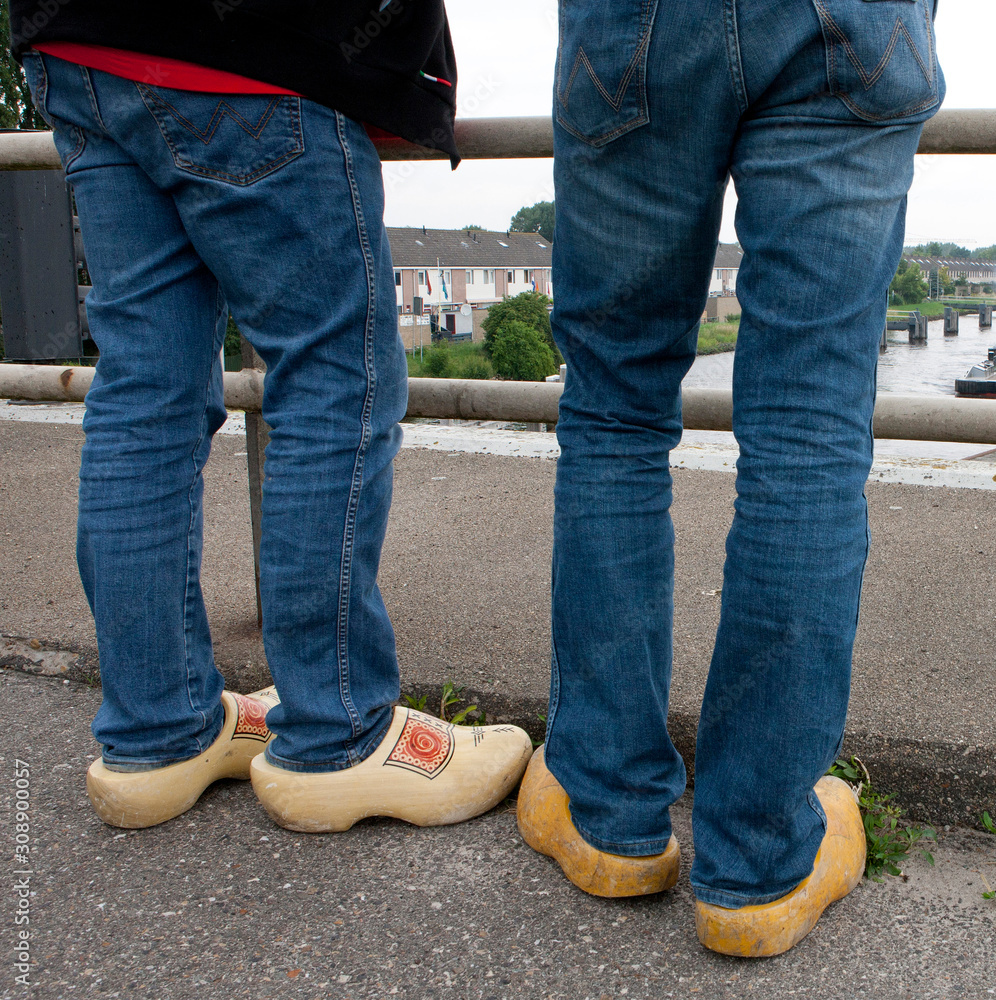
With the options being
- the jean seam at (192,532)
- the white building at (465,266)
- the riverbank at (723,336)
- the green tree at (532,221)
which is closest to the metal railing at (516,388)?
the riverbank at (723,336)

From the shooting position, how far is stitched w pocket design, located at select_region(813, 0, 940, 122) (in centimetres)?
86

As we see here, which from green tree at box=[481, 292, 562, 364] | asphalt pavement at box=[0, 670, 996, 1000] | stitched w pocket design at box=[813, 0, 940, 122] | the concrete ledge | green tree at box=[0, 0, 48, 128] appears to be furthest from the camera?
green tree at box=[481, 292, 562, 364]

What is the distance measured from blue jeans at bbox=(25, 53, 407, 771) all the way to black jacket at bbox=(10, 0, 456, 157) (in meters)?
0.04

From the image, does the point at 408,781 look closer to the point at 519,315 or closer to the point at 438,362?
the point at 438,362

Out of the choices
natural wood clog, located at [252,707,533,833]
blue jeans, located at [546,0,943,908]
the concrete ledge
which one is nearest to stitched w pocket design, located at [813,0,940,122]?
blue jeans, located at [546,0,943,908]

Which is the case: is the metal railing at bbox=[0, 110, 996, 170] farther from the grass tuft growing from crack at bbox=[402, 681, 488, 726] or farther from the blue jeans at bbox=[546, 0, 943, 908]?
the grass tuft growing from crack at bbox=[402, 681, 488, 726]

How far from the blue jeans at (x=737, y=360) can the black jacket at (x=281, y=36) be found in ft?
0.83

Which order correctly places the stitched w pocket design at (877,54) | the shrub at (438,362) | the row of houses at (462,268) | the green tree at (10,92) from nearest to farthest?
1. the stitched w pocket design at (877,54)
2. the green tree at (10,92)
3. the shrub at (438,362)
4. the row of houses at (462,268)

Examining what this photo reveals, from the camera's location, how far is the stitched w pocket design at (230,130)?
1.09 metres

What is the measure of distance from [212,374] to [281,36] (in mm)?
472

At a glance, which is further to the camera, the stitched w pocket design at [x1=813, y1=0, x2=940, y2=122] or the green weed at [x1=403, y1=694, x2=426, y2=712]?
the green weed at [x1=403, y1=694, x2=426, y2=712]

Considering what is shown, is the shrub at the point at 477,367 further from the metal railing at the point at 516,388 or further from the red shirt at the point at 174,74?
the red shirt at the point at 174,74

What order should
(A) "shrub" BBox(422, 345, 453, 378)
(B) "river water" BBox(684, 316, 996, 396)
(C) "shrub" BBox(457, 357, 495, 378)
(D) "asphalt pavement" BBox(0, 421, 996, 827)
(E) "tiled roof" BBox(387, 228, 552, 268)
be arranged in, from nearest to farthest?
(D) "asphalt pavement" BBox(0, 421, 996, 827)
(B) "river water" BBox(684, 316, 996, 396)
(A) "shrub" BBox(422, 345, 453, 378)
(C) "shrub" BBox(457, 357, 495, 378)
(E) "tiled roof" BBox(387, 228, 552, 268)

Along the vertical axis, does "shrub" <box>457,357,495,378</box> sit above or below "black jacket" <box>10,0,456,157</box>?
below
